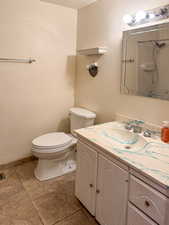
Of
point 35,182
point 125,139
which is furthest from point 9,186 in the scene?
point 125,139

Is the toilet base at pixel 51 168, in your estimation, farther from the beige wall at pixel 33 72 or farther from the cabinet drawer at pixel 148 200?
the cabinet drawer at pixel 148 200

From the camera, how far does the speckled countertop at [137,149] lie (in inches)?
41.6

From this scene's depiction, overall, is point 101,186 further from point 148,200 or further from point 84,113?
point 84,113

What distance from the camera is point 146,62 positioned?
66.7 inches

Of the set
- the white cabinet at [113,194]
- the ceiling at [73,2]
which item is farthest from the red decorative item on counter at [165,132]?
the ceiling at [73,2]

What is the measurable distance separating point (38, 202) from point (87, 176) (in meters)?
0.65

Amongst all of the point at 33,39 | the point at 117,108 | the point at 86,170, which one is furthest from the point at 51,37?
the point at 86,170

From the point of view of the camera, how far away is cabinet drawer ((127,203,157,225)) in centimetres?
105

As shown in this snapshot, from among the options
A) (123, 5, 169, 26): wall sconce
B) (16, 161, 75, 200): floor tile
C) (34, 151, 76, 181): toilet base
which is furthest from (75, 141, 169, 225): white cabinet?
(123, 5, 169, 26): wall sconce

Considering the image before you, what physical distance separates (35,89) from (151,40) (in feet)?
5.05

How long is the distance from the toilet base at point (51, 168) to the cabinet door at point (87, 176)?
58 centimetres

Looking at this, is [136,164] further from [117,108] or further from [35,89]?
[35,89]

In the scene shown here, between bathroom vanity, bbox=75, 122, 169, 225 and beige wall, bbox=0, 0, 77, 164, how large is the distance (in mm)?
1086

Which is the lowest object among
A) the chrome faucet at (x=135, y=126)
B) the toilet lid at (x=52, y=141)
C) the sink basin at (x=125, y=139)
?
the toilet lid at (x=52, y=141)
